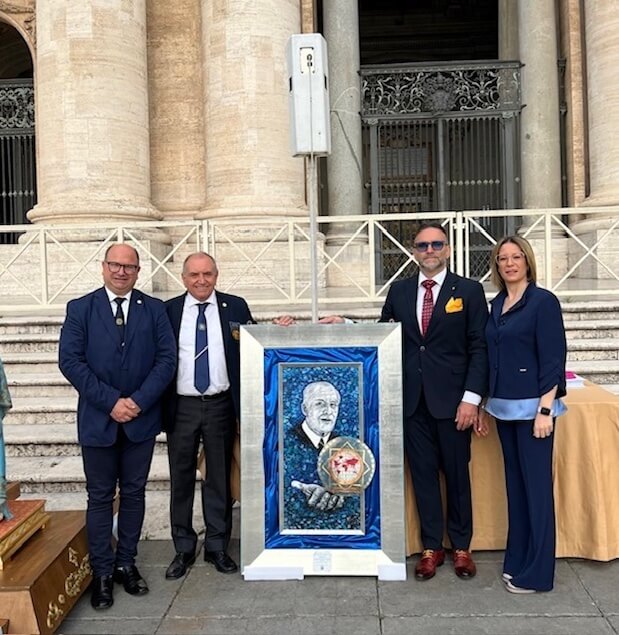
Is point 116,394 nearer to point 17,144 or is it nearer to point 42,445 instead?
point 42,445

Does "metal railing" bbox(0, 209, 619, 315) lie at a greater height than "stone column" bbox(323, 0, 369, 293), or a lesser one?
lesser

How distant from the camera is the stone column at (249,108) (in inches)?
432

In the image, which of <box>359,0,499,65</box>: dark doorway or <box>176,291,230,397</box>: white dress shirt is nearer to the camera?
<box>176,291,230,397</box>: white dress shirt

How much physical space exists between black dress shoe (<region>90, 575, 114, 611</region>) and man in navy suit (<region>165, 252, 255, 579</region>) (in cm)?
38

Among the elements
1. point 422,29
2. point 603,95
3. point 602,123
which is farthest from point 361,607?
point 422,29

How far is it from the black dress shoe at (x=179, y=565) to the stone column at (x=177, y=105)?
8.50 m

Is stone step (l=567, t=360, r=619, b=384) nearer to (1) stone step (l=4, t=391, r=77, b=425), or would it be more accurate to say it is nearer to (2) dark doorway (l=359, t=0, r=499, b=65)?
(1) stone step (l=4, t=391, r=77, b=425)

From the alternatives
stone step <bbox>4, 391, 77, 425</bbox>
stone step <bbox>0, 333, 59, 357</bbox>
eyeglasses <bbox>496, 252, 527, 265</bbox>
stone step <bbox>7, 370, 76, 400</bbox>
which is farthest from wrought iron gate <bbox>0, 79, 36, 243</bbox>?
eyeglasses <bbox>496, 252, 527, 265</bbox>

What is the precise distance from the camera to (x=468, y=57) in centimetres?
2116

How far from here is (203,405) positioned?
4.25m

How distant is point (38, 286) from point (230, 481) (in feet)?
23.4

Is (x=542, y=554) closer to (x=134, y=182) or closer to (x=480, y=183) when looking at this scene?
(x=134, y=182)

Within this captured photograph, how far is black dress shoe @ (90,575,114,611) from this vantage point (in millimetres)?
3824

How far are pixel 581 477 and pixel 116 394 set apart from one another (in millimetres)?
2762
